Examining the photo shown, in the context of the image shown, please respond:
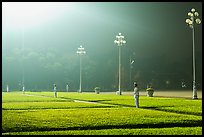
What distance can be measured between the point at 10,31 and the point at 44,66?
586 inches

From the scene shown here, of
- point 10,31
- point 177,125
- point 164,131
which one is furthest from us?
point 10,31

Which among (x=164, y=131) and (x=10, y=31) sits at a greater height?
(x=10, y=31)

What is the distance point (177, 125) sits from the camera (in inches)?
602

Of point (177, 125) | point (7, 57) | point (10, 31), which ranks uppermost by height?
point (10, 31)

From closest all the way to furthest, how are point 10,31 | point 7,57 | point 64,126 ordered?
point 64,126, point 7,57, point 10,31

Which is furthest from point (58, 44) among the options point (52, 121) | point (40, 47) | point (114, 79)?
point (52, 121)

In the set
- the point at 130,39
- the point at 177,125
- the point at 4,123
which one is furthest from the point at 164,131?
the point at 130,39

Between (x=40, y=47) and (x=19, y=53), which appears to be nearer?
(x=19, y=53)

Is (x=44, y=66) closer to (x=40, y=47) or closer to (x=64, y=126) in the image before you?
(x=40, y=47)

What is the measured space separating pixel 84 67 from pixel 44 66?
9.84 m

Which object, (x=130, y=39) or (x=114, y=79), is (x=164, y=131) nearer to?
(x=114, y=79)

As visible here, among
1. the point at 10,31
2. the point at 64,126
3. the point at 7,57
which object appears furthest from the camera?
the point at 10,31

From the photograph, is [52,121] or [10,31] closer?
[52,121]

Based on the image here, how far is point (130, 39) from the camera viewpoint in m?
99.6
